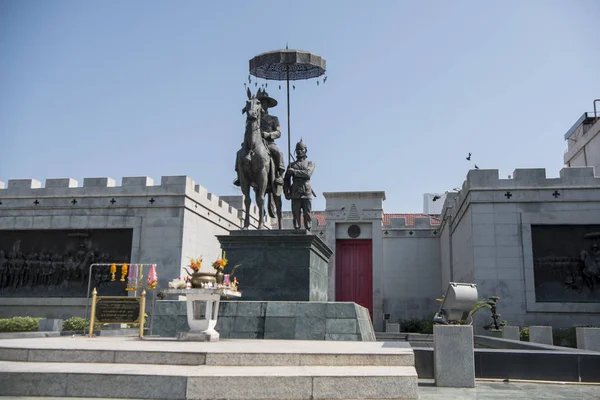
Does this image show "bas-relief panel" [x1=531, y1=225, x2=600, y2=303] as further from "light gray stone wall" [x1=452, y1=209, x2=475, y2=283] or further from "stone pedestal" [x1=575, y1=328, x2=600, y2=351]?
"stone pedestal" [x1=575, y1=328, x2=600, y2=351]

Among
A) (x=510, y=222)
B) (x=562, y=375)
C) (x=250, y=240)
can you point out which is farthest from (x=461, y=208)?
(x=562, y=375)

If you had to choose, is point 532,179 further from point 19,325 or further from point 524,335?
point 19,325

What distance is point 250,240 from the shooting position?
13.1 m

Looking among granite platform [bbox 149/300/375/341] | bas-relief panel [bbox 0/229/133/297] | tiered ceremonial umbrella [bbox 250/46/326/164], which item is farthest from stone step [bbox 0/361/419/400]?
bas-relief panel [bbox 0/229/133/297]

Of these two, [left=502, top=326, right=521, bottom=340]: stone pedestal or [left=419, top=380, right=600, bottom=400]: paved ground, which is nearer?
[left=419, top=380, right=600, bottom=400]: paved ground

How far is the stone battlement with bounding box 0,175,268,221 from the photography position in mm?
22969

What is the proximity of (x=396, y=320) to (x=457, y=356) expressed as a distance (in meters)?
22.5

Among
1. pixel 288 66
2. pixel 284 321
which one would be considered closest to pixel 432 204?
pixel 288 66

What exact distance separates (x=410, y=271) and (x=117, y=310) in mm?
22480

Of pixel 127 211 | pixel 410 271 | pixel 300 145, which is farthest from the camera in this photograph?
pixel 410 271

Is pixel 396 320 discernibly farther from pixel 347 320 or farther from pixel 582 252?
pixel 347 320

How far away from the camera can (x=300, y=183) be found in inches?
571

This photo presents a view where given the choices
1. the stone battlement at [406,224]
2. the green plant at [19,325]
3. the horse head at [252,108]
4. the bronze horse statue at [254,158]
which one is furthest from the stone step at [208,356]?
the stone battlement at [406,224]

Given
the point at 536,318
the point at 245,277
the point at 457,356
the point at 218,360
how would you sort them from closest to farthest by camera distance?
the point at 218,360
the point at 457,356
the point at 245,277
the point at 536,318
